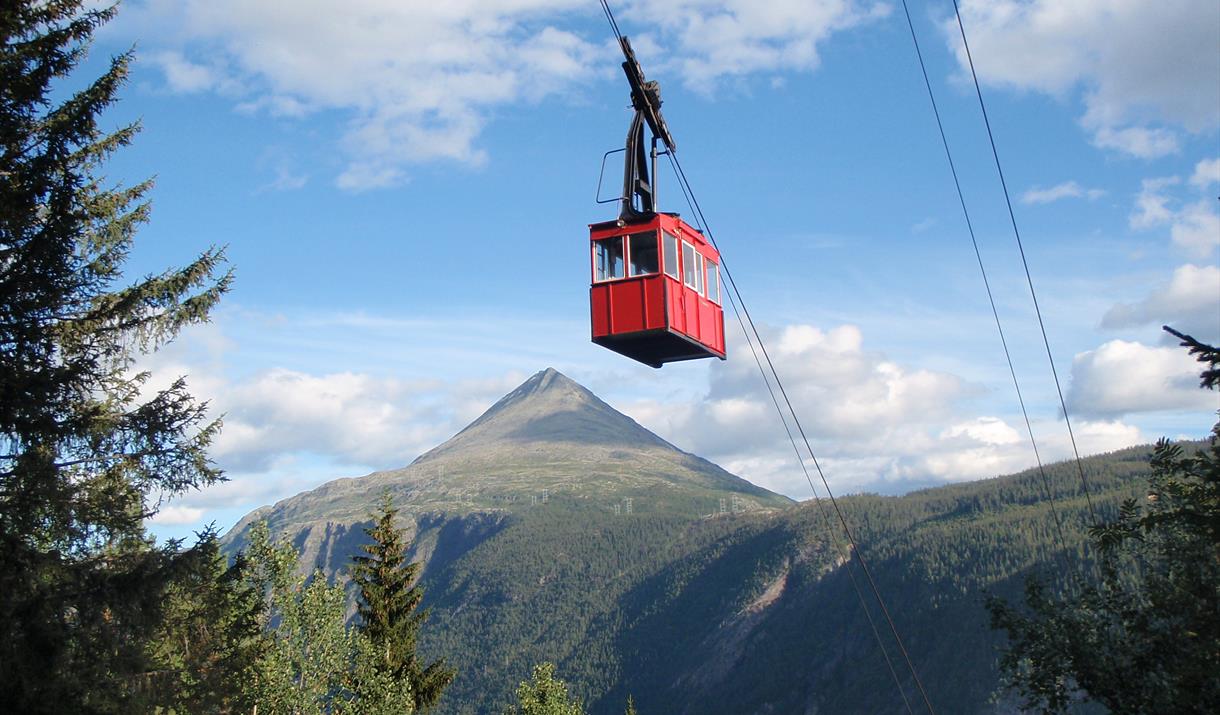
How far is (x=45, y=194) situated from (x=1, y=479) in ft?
16.0

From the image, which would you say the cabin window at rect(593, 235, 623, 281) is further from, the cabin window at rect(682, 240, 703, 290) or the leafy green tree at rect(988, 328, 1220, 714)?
the leafy green tree at rect(988, 328, 1220, 714)

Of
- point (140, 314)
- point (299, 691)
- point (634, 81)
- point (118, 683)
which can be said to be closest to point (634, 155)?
point (634, 81)

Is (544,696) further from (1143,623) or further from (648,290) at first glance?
(1143,623)

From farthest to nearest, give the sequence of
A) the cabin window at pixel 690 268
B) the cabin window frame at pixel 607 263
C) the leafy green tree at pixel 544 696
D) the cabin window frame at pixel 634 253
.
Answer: the leafy green tree at pixel 544 696 → the cabin window at pixel 690 268 → the cabin window frame at pixel 607 263 → the cabin window frame at pixel 634 253

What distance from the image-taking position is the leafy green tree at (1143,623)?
18.5 m

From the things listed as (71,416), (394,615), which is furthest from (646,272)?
(394,615)

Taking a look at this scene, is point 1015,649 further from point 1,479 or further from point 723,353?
point 1,479

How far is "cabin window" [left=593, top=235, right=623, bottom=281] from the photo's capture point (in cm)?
2528

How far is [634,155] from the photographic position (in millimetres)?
26266

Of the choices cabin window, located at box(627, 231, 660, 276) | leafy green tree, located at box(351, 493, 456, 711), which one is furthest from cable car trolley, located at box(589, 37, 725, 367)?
leafy green tree, located at box(351, 493, 456, 711)

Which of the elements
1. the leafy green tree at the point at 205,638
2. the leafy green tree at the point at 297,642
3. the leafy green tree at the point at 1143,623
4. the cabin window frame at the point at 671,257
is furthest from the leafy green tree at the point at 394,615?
the leafy green tree at the point at 1143,623

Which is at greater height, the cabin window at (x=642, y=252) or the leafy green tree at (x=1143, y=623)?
the cabin window at (x=642, y=252)

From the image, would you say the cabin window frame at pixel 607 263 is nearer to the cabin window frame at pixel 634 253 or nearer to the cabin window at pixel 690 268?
the cabin window frame at pixel 634 253

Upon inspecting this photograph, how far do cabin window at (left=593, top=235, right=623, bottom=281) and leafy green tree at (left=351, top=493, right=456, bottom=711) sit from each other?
2115 cm
